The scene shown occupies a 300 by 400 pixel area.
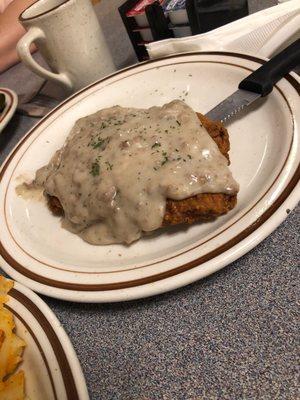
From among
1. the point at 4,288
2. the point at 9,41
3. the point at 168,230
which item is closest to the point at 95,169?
the point at 168,230

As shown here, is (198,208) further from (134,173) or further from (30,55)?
(30,55)

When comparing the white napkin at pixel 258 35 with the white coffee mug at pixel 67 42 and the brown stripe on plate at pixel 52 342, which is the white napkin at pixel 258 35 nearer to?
the white coffee mug at pixel 67 42

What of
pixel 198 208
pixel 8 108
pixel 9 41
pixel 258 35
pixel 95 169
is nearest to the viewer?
pixel 198 208

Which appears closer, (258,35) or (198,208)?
(198,208)

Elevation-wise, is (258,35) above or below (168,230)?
above

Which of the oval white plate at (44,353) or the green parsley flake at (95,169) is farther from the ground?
the green parsley flake at (95,169)

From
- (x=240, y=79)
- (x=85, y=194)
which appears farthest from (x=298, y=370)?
(x=240, y=79)

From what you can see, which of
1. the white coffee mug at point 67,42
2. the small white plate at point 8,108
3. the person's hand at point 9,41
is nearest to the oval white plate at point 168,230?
the white coffee mug at point 67,42
